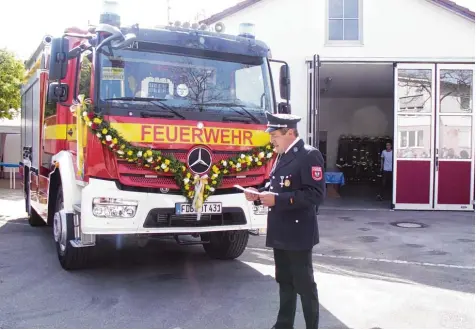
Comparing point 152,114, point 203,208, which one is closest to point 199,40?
point 152,114

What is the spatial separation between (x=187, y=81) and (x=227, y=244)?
2.21 meters

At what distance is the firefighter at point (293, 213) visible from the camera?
3766 mm

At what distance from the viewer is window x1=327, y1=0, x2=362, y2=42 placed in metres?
12.9

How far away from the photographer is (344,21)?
12883 mm

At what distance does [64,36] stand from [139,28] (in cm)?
82

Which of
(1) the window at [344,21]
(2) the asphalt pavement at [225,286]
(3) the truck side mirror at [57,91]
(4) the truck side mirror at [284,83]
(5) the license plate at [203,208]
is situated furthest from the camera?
(1) the window at [344,21]

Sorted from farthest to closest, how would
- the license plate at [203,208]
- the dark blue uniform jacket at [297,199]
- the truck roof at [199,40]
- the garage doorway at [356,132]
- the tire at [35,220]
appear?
the garage doorway at [356,132], the tire at [35,220], the truck roof at [199,40], the license plate at [203,208], the dark blue uniform jacket at [297,199]

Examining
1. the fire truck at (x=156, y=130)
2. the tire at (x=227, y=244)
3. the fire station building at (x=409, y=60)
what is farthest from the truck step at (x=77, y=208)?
the fire station building at (x=409, y=60)

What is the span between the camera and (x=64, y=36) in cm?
555

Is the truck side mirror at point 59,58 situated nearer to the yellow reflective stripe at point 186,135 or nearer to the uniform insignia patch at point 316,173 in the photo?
the yellow reflective stripe at point 186,135

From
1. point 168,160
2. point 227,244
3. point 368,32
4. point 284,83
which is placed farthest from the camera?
point 368,32

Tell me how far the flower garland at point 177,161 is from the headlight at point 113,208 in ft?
1.34

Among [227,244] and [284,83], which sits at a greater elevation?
[284,83]

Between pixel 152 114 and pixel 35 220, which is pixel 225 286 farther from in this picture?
pixel 35 220
